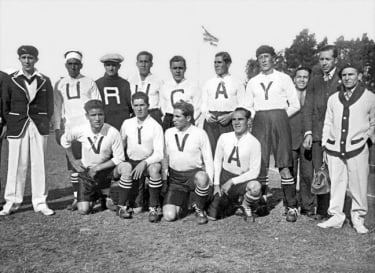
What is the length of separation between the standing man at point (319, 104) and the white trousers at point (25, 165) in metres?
3.63

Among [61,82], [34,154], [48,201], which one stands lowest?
[48,201]

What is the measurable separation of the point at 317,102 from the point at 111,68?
3.11 meters

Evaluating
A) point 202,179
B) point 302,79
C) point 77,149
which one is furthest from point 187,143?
point 302,79

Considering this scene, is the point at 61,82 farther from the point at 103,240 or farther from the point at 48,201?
the point at 103,240

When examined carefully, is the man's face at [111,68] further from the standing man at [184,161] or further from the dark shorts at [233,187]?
the dark shorts at [233,187]

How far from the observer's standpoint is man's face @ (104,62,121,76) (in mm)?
6698

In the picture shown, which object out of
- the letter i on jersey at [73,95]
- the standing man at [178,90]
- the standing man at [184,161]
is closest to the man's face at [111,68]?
the letter i on jersey at [73,95]

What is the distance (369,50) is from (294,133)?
5227 centimetres

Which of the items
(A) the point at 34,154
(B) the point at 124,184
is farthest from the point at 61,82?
(B) the point at 124,184

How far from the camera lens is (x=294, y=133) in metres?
6.06

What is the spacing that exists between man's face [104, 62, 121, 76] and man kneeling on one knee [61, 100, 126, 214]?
894 mm

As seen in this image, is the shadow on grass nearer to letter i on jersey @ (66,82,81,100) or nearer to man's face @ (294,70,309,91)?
letter i on jersey @ (66,82,81,100)

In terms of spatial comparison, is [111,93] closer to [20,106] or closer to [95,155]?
[95,155]

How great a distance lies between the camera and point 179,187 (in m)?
5.95
